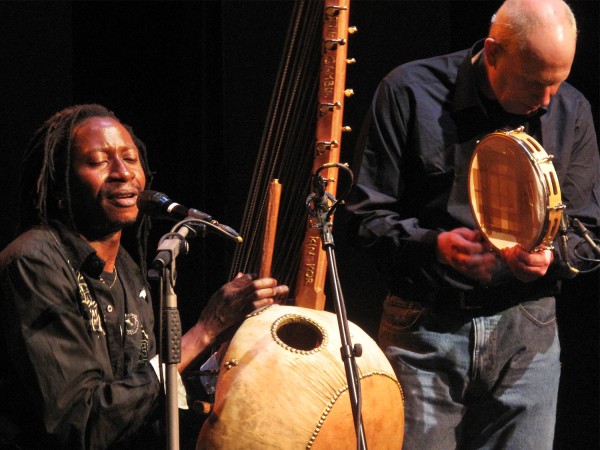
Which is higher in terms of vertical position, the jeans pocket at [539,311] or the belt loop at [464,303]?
the belt loop at [464,303]

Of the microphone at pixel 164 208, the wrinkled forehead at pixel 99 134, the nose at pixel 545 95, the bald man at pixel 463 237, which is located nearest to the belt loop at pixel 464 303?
the bald man at pixel 463 237

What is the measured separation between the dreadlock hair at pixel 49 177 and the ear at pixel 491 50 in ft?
4.02

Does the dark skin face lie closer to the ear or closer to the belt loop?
the belt loop

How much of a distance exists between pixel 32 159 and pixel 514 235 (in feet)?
4.71

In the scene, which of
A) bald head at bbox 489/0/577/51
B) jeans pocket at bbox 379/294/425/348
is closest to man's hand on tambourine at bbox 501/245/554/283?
jeans pocket at bbox 379/294/425/348

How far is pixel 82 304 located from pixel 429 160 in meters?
1.09

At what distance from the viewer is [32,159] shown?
270 centimetres

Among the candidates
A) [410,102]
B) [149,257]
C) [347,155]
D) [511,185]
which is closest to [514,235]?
[511,185]

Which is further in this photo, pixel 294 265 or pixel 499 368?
pixel 294 265

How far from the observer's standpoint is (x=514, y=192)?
99.0 inches

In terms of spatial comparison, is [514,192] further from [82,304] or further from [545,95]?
[82,304]

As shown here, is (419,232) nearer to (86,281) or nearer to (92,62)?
(86,281)

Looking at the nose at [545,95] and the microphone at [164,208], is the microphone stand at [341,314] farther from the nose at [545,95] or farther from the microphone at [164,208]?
the nose at [545,95]

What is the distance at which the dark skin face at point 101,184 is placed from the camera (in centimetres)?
263
